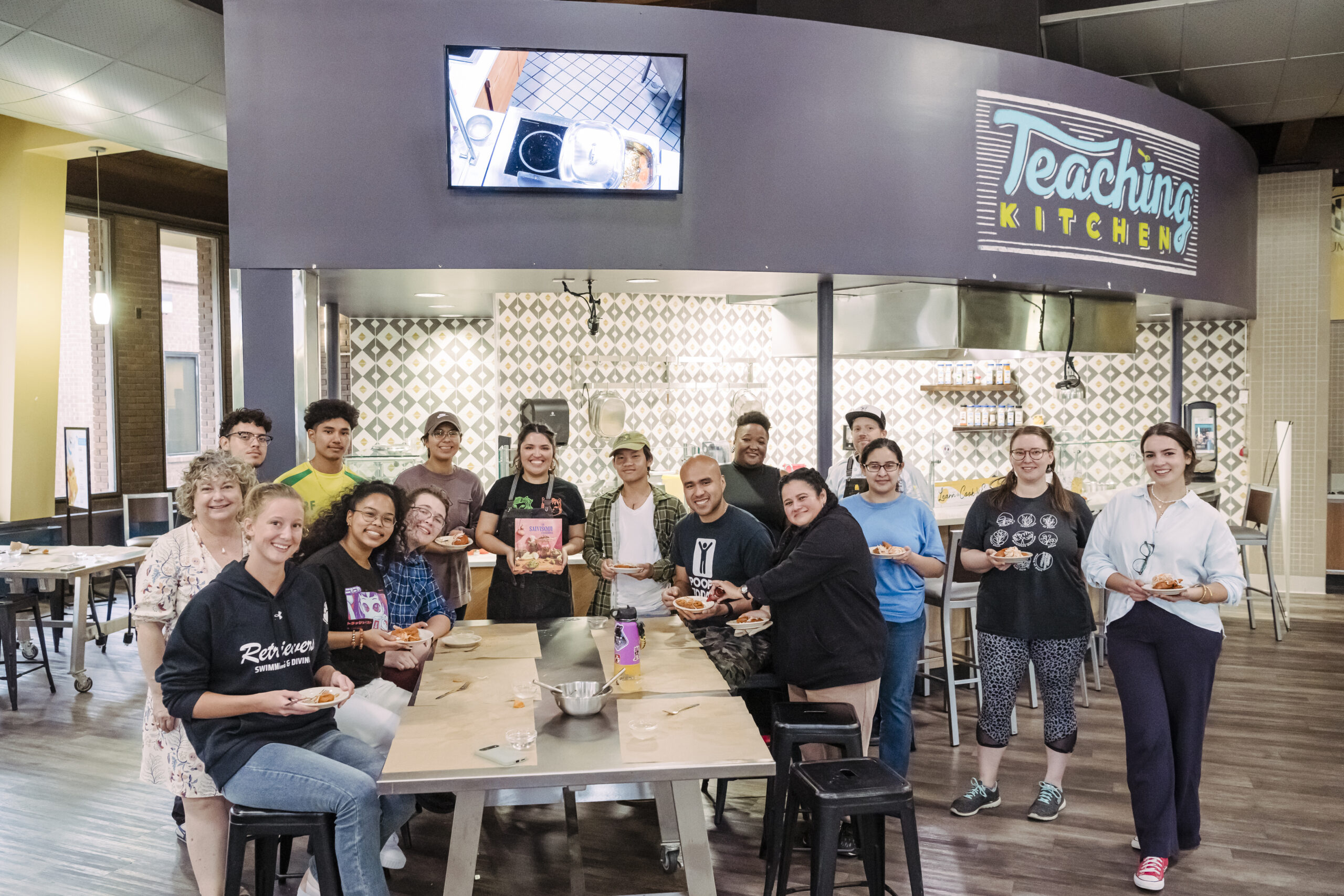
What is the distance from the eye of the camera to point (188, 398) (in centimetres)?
1109

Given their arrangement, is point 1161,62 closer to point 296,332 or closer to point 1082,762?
point 1082,762

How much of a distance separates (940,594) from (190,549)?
3.92 m

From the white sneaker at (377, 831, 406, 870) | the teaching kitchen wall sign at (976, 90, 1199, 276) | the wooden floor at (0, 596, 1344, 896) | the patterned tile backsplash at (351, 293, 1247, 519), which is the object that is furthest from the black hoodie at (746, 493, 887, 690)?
the patterned tile backsplash at (351, 293, 1247, 519)

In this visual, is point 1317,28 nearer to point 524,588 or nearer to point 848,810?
point 524,588

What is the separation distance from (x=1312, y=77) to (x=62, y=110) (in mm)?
8612

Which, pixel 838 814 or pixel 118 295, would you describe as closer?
pixel 838 814

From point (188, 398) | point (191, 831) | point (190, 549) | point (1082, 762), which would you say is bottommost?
point (1082, 762)

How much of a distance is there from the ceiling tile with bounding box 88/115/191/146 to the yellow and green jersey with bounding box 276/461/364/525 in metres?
3.14

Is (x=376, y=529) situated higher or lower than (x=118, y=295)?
lower

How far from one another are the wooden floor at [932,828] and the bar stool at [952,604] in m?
0.19

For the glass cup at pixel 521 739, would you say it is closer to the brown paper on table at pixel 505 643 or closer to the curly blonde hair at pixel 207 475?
the brown paper on table at pixel 505 643

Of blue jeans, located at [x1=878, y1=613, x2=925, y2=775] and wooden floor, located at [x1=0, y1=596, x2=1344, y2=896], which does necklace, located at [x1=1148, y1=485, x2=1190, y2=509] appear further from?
wooden floor, located at [x1=0, y1=596, x2=1344, y2=896]

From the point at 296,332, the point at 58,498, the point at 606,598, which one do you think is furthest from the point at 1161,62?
the point at 58,498

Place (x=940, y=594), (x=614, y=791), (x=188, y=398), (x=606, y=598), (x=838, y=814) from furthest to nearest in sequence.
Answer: (x=188, y=398), (x=940, y=594), (x=606, y=598), (x=614, y=791), (x=838, y=814)
